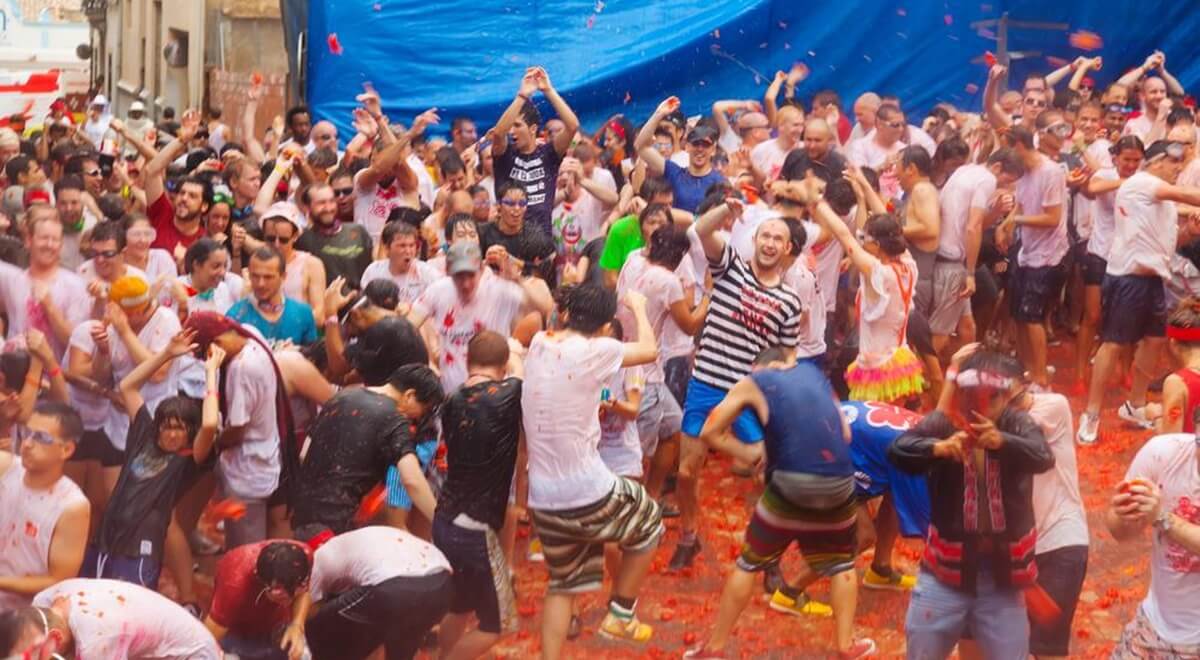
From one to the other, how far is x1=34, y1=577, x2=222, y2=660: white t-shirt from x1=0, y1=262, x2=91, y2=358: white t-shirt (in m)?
3.00

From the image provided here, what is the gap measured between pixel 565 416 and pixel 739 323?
5.83 feet

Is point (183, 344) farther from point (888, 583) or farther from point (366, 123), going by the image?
point (366, 123)

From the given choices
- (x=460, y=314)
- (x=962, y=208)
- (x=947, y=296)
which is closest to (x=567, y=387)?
(x=460, y=314)

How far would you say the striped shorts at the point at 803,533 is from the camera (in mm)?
6977

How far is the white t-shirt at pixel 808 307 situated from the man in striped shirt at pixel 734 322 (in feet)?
1.22

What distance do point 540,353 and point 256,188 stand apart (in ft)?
17.4

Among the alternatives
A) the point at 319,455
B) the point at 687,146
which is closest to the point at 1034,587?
the point at 319,455

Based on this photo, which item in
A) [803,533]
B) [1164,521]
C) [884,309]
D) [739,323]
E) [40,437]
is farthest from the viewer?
[884,309]

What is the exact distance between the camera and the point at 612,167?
14156 mm

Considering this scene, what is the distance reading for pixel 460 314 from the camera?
335 inches

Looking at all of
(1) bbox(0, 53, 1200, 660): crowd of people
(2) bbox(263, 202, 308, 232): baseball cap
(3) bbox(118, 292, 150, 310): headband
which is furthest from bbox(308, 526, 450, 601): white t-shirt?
(2) bbox(263, 202, 308, 232): baseball cap

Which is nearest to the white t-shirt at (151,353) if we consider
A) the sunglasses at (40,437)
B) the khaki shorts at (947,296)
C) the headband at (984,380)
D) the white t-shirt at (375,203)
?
the sunglasses at (40,437)

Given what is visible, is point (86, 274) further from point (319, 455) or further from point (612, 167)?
point (612, 167)

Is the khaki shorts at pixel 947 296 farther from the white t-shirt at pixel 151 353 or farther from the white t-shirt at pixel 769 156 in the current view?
the white t-shirt at pixel 151 353
